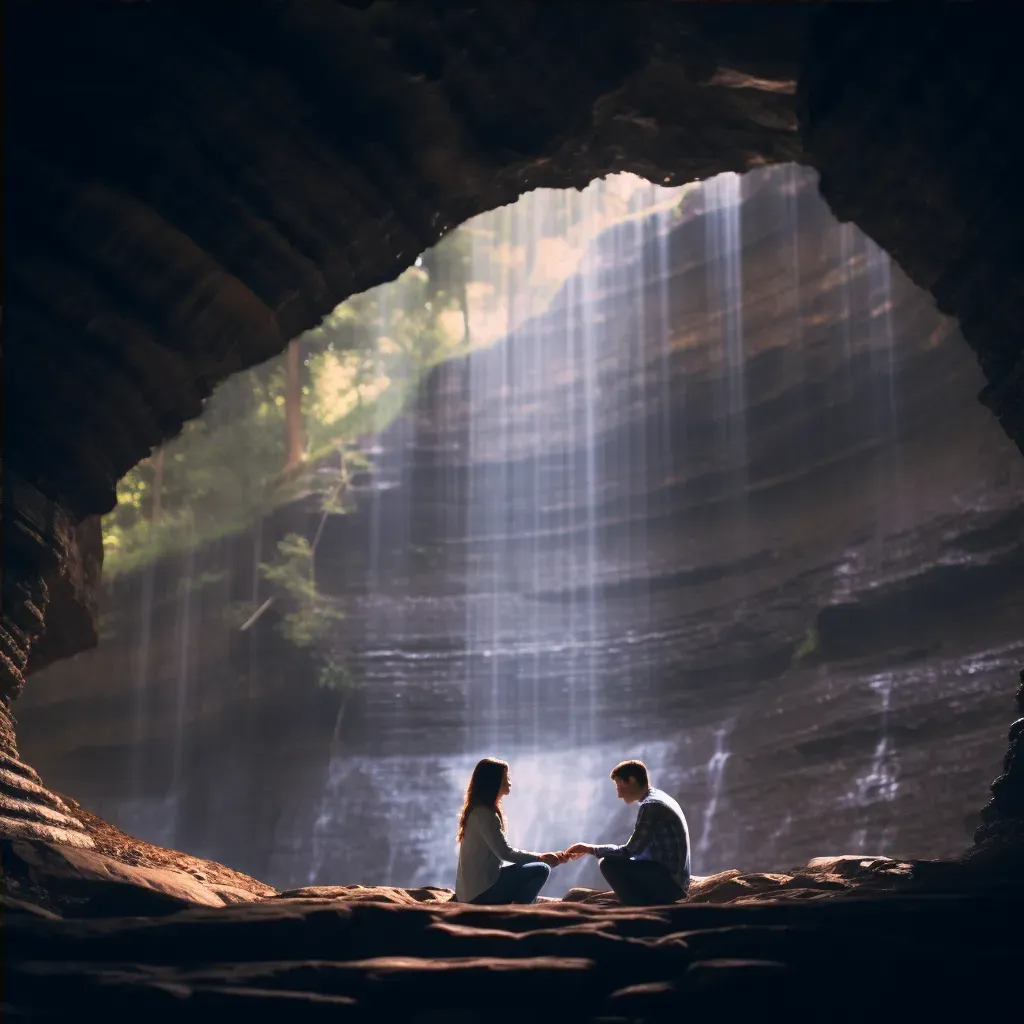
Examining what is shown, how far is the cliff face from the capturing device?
60.6 ft

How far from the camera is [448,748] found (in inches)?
943

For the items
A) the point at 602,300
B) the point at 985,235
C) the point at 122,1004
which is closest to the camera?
the point at 122,1004

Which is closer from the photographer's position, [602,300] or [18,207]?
[18,207]

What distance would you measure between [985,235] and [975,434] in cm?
1251

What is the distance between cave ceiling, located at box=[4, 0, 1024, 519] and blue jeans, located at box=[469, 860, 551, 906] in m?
5.26

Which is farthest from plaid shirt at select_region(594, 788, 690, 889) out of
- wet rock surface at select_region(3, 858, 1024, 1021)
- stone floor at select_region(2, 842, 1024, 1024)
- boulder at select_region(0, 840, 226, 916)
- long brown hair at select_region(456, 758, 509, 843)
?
boulder at select_region(0, 840, 226, 916)

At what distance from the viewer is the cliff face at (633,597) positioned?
1848 centimetres

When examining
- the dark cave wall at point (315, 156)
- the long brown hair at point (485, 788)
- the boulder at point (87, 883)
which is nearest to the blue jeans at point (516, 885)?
the long brown hair at point (485, 788)

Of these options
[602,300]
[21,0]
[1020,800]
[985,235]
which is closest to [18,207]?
[21,0]

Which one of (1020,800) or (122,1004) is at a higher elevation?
(1020,800)

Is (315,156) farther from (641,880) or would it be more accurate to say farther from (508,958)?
(508,958)

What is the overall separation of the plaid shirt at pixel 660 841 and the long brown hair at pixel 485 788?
750 millimetres

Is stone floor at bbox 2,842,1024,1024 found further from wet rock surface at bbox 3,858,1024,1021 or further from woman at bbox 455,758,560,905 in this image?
woman at bbox 455,758,560,905

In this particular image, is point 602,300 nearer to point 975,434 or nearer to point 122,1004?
point 975,434
